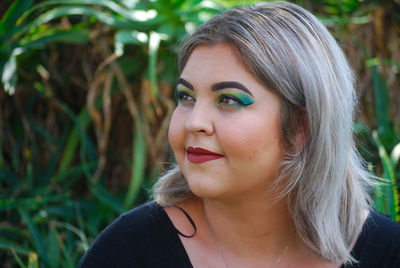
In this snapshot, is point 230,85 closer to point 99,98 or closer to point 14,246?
point 14,246

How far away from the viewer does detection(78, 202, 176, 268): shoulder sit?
5.89ft

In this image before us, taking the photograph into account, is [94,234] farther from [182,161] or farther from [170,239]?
[182,161]

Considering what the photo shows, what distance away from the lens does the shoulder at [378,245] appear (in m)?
1.78

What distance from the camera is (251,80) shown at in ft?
5.19

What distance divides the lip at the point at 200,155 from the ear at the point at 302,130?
0.28m

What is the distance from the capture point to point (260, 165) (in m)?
1.61

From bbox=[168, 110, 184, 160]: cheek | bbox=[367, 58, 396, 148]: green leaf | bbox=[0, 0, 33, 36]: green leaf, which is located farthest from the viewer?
bbox=[367, 58, 396, 148]: green leaf

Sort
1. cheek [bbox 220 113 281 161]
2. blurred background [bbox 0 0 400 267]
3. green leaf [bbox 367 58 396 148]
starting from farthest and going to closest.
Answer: green leaf [bbox 367 58 396 148], blurred background [bbox 0 0 400 267], cheek [bbox 220 113 281 161]

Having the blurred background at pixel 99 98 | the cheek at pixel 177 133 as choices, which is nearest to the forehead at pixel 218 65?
the cheek at pixel 177 133

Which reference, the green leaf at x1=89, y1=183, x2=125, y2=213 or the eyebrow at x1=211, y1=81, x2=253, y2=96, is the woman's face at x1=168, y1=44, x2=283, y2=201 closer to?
the eyebrow at x1=211, y1=81, x2=253, y2=96

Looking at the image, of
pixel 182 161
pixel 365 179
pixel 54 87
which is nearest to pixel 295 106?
pixel 182 161

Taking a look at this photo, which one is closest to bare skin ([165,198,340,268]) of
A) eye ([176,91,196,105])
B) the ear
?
the ear

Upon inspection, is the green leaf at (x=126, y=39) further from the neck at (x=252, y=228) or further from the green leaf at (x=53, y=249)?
the neck at (x=252, y=228)

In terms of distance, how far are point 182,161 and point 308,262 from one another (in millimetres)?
572
